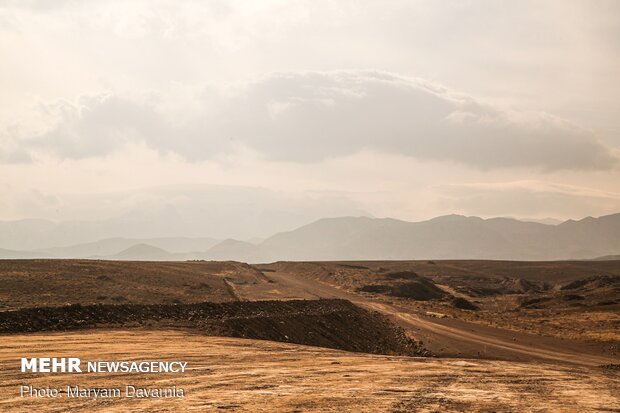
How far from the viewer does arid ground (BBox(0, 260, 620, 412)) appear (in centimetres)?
1436

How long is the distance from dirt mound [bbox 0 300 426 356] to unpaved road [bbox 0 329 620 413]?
12.1ft

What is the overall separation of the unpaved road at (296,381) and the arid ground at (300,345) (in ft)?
0.21

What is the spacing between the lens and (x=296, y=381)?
16062 mm

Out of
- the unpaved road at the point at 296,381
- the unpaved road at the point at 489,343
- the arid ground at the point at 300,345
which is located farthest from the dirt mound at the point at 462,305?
the unpaved road at the point at 296,381

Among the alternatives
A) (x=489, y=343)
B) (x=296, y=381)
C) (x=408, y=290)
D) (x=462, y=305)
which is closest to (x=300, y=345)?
(x=296, y=381)

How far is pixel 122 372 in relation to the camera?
16.6m

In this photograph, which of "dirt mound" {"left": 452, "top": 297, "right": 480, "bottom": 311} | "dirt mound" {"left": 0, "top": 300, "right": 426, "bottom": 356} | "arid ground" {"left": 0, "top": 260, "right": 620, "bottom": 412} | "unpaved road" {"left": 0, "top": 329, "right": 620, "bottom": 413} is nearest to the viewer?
"unpaved road" {"left": 0, "top": 329, "right": 620, "bottom": 413}

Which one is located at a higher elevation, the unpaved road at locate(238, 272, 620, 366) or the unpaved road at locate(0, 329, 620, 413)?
the unpaved road at locate(0, 329, 620, 413)

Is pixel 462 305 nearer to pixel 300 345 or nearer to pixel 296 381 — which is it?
pixel 300 345

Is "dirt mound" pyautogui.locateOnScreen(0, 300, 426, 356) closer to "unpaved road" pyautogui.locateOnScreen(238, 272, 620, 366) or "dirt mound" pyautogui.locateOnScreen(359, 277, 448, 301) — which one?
"unpaved road" pyautogui.locateOnScreen(238, 272, 620, 366)

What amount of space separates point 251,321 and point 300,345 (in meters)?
6.00

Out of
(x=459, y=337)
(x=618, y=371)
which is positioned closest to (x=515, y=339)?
(x=459, y=337)

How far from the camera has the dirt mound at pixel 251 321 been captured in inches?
1083

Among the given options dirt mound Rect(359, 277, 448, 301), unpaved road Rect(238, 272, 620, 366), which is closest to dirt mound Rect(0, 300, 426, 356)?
unpaved road Rect(238, 272, 620, 366)
